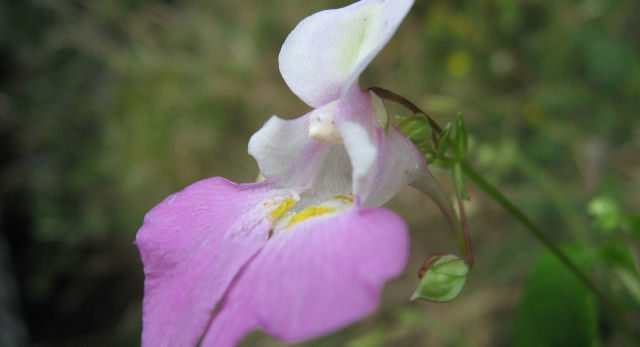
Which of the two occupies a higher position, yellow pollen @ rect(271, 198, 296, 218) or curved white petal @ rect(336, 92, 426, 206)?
curved white petal @ rect(336, 92, 426, 206)

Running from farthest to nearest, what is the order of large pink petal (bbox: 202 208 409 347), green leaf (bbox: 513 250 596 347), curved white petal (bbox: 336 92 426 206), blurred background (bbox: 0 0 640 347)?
blurred background (bbox: 0 0 640 347), green leaf (bbox: 513 250 596 347), curved white petal (bbox: 336 92 426 206), large pink petal (bbox: 202 208 409 347)

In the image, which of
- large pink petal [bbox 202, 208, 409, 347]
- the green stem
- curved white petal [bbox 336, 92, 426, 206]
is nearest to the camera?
large pink petal [bbox 202, 208, 409, 347]

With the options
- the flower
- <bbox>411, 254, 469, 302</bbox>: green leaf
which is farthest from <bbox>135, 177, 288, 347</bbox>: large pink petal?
<bbox>411, 254, 469, 302</bbox>: green leaf

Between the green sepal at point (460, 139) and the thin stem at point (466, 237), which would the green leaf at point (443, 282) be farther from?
the green sepal at point (460, 139)

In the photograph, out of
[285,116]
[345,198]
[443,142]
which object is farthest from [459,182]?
[285,116]

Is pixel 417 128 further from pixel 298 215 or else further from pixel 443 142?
pixel 298 215

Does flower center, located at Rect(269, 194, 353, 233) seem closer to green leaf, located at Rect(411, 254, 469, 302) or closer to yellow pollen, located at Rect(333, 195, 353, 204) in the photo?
yellow pollen, located at Rect(333, 195, 353, 204)
